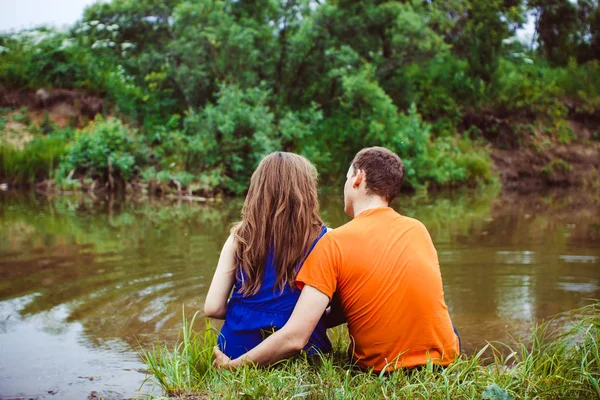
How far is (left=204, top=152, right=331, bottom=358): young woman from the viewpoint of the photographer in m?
3.27

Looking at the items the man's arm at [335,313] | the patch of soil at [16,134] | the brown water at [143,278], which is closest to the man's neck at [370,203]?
the man's arm at [335,313]

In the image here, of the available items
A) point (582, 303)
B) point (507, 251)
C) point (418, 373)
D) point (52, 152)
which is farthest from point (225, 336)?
point (52, 152)

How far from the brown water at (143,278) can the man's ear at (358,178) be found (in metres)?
1.61

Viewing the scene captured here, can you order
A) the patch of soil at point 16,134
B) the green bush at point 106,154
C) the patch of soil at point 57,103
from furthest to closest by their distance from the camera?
1. the patch of soil at point 57,103
2. the patch of soil at point 16,134
3. the green bush at point 106,154

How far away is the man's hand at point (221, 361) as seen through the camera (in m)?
3.24

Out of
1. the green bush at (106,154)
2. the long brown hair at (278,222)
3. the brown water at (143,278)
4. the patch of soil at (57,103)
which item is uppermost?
the patch of soil at (57,103)

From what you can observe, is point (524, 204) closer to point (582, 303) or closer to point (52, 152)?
point (582, 303)

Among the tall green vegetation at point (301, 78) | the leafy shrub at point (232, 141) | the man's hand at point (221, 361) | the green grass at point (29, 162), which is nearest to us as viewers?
the man's hand at point (221, 361)

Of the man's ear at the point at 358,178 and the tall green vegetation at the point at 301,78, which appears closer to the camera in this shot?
the man's ear at the point at 358,178

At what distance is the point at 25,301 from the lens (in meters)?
6.01

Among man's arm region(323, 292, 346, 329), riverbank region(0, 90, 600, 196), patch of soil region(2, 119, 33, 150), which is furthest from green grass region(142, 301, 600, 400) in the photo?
patch of soil region(2, 119, 33, 150)

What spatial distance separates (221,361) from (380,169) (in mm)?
1288

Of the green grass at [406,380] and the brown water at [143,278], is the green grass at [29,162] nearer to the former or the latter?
the brown water at [143,278]

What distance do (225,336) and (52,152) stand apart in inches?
619
